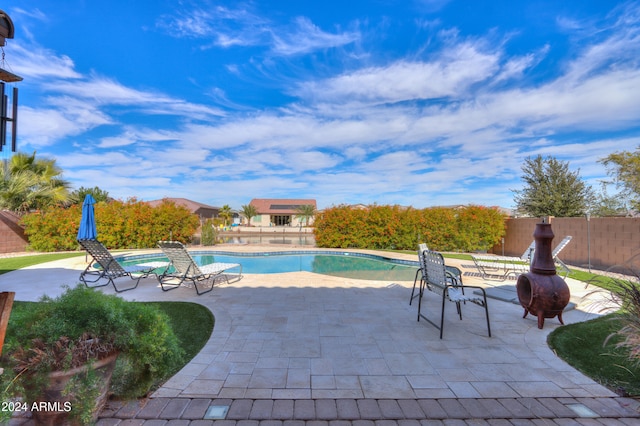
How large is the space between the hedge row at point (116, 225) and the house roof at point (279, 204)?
106 ft

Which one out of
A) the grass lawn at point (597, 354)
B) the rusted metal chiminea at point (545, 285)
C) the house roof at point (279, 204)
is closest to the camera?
the grass lawn at point (597, 354)

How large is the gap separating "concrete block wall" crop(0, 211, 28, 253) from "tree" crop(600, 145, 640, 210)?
28.8m

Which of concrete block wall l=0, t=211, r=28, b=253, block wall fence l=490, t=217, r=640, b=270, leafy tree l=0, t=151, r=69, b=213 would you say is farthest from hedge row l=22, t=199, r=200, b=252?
block wall fence l=490, t=217, r=640, b=270

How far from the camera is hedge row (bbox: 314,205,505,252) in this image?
46.3 ft

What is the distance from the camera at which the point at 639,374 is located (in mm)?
2711

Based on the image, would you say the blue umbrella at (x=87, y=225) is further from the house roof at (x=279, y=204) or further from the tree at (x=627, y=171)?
the house roof at (x=279, y=204)

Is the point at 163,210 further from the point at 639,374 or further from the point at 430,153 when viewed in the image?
the point at 430,153

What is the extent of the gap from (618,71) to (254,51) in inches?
532

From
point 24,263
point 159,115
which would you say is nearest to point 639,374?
point 24,263

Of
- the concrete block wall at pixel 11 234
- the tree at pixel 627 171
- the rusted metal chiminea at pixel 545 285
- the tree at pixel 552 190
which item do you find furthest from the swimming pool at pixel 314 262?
the tree at pixel 627 171

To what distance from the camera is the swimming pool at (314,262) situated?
973cm

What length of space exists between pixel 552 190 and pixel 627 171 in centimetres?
326

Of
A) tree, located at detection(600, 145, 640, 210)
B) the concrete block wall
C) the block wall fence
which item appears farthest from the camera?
tree, located at detection(600, 145, 640, 210)

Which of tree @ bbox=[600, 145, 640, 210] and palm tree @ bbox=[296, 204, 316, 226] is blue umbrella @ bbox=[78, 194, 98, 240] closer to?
tree @ bbox=[600, 145, 640, 210]
